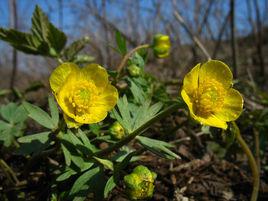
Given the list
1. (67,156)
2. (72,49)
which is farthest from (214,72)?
(72,49)

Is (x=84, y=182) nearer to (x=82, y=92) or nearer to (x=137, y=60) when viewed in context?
(x=82, y=92)

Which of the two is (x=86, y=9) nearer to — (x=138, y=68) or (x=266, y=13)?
(x=266, y=13)

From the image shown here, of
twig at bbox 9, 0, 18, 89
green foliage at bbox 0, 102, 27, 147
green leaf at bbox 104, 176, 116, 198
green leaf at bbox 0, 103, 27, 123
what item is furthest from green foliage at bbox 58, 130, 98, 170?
twig at bbox 9, 0, 18, 89

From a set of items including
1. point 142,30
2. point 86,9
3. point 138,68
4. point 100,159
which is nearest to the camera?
point 100,159

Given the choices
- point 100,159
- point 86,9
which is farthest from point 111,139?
point 86,9

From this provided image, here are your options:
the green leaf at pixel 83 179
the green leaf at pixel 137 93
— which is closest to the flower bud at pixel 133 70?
the green leaf at pixel 137 93

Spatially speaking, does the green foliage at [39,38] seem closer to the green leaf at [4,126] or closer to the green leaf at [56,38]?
the green leaf at [56,38]
